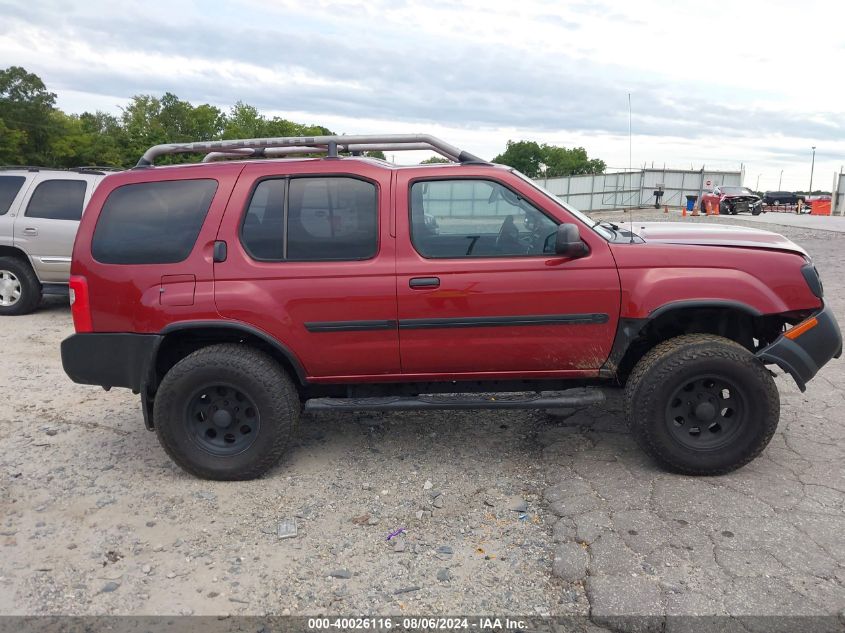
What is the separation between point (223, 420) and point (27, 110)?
55918mm

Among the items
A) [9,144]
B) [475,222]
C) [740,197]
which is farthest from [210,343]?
[9,144]

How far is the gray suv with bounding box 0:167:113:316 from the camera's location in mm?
8750

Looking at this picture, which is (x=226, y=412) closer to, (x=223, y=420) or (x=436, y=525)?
(x=223, y=420)

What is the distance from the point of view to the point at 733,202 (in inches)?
1220

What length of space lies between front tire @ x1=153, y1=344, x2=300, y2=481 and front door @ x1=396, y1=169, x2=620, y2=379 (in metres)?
0.82

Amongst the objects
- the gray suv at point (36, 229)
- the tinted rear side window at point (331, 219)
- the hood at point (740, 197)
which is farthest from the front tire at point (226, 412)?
the hood at point (740, 197)

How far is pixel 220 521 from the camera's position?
3.71 m

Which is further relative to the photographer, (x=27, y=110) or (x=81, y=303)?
(x=27, y=110)

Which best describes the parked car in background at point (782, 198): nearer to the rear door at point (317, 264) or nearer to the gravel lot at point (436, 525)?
the gravel lot at point (436, 525)

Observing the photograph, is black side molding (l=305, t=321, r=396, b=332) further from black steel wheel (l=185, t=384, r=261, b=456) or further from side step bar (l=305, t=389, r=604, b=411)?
black steel wheel (l=185, t=384, r=261, b=456)

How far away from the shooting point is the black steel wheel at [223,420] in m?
4.11

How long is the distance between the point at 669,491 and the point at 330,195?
261cm

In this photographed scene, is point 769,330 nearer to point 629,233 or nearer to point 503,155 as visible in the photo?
point 629,233

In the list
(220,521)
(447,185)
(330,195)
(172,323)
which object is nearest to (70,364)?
(172,323)
